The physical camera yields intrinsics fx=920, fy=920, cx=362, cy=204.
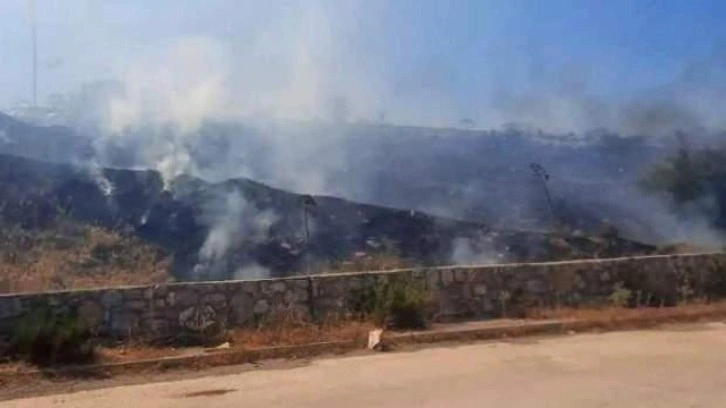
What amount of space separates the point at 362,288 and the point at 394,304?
1.93 feet

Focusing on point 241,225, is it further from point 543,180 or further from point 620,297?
point 543,180

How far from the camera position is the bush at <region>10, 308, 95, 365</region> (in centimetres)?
972

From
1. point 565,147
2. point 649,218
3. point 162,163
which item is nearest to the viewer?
point 162,163

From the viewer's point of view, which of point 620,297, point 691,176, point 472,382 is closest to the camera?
point 472,382

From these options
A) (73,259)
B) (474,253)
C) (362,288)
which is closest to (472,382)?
(362,288)

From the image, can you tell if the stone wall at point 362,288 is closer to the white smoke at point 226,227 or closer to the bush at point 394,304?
the bush at point 394,304

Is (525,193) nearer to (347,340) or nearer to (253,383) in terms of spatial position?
(347,340)

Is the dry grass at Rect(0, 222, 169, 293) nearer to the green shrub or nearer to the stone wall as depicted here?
the stone wall

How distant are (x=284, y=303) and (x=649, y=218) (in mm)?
18412

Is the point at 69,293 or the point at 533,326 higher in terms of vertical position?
the point at 69,293

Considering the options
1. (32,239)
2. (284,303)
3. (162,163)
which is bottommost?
(284,303)

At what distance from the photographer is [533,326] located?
12258 millimetres

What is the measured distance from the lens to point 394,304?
12.0 meters

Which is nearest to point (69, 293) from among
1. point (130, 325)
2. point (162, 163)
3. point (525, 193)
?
point (130, 325)
